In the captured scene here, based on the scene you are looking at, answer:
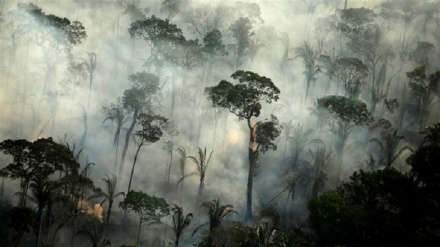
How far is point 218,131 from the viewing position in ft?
243

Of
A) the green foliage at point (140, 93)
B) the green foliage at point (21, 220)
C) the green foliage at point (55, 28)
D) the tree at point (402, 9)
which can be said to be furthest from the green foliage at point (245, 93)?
the tree at point (402, 9)

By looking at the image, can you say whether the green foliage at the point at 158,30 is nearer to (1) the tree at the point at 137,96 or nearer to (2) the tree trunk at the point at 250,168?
(1) the tree at the point at 137,96

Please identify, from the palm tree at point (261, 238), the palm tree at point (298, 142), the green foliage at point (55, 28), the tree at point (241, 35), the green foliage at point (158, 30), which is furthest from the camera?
the tree at point (241, 35)

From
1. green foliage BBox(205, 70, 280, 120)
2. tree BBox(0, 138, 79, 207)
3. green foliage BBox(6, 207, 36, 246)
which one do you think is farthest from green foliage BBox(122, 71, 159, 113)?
green foliage BBox(6, 207, 36, 246)

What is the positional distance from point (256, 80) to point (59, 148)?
922 inches

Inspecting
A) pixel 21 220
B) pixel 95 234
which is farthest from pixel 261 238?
pixel 21 220

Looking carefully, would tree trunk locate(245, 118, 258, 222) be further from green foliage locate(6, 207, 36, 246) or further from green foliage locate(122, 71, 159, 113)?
green foliage locate(6, 207, 36, 246)

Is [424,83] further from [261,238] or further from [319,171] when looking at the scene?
[261,238]

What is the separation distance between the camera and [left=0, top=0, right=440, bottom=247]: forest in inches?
1555

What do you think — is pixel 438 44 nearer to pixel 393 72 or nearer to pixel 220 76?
pixel 393 72

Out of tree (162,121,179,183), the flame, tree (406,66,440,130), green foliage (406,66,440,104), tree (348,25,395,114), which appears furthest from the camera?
tree (348,25,395,114)

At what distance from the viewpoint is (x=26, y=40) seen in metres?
88.9

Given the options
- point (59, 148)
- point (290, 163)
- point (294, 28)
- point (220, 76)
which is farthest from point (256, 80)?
point (294, 28)

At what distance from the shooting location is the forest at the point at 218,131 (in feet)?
130
